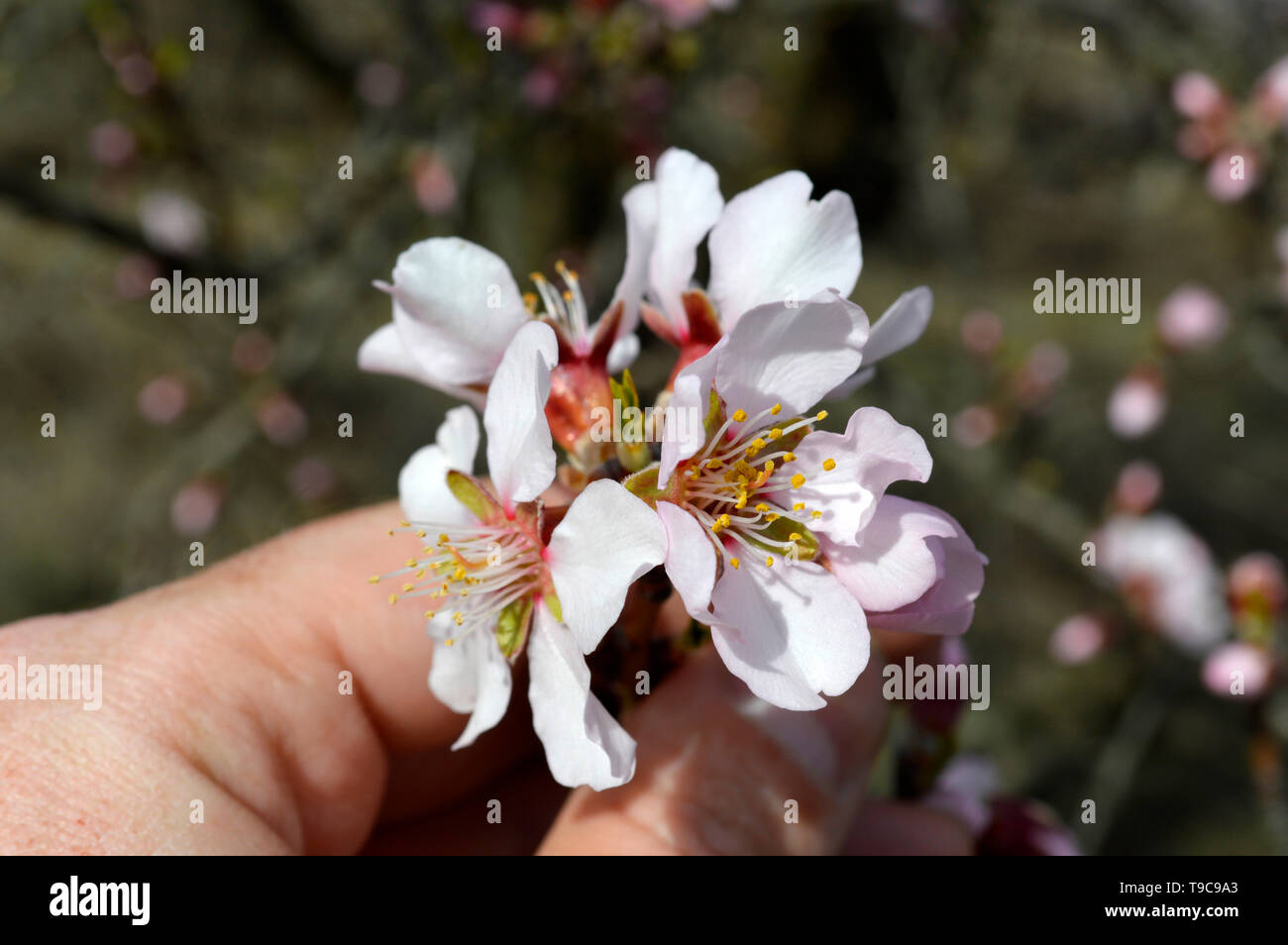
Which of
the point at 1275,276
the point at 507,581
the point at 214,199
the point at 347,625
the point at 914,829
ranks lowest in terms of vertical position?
the point at 914,829

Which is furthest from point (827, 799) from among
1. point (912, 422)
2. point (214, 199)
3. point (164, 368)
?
point (164, 368)

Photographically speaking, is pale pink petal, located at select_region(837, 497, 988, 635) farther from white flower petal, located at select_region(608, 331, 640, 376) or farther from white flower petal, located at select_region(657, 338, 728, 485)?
white flower petal, located at select_region(608, 331, 640, 376)

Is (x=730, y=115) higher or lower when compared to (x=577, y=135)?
higher

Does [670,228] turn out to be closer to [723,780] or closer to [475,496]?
[475,496]

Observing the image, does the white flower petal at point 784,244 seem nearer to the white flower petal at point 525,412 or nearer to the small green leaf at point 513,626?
the white flower petal at point 525,412

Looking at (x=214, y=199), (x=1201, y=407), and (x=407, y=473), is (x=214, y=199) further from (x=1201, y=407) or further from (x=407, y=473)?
(x=1201, y=407)

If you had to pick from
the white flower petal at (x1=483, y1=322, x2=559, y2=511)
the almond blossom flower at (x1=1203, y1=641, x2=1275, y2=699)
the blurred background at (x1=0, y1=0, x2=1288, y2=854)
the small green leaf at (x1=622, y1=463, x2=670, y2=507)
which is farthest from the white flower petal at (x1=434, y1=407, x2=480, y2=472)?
the almond blossom flower at (x1=1203, y1=641, x2=1275, y2=699)

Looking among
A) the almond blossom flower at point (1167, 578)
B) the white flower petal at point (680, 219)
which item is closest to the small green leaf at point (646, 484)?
the white flower petal at point (680, 219)
